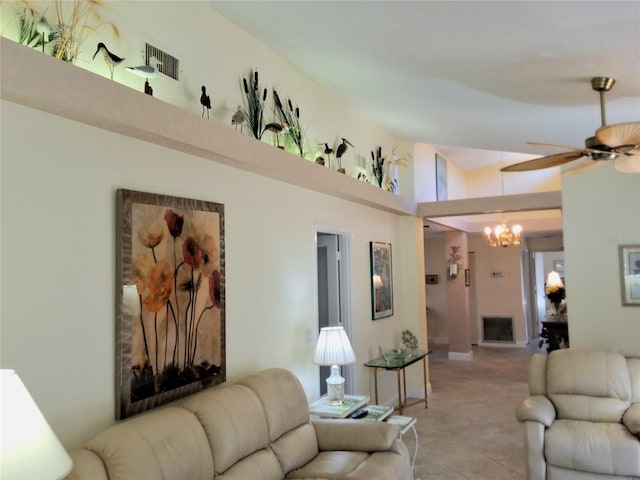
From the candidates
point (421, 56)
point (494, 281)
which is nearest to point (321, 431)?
point (421, 56)

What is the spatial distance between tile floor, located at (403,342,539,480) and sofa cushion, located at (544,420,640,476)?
21.3 inches

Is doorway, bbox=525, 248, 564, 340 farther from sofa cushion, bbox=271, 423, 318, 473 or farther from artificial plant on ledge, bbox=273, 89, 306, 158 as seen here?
sofa cushion, bbox=271, 423, 318, 473

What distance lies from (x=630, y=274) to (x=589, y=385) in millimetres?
1291

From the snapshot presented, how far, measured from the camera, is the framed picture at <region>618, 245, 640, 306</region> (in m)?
4.55

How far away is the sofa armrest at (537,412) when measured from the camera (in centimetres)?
361

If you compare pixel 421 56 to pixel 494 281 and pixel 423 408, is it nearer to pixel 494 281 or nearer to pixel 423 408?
pixel 423 408

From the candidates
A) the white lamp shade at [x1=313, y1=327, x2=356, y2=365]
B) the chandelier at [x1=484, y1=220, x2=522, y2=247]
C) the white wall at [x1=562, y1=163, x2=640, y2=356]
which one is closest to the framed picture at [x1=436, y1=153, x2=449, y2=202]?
the chandelier at [x1=484, y1=220, x2=522, y2=247]

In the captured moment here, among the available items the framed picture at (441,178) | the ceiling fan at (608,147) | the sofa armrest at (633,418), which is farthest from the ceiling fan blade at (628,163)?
the framed picture at (441,178)

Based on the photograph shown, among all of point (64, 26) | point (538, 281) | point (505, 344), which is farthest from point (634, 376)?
point (538, 281)

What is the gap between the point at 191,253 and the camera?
2900 mm

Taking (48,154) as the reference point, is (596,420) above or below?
below

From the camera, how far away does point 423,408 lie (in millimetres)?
5867

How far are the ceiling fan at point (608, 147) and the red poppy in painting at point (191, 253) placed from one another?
2.14m

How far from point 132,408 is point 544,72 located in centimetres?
325
